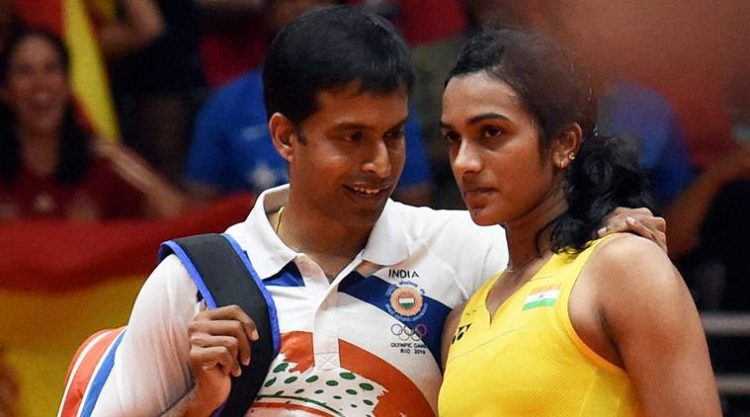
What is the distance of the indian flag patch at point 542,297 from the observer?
216 centimetres

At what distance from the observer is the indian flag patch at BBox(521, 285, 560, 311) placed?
2.16 m

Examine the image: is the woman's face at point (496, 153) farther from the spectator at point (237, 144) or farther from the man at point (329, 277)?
the spectator at point (237, 144)

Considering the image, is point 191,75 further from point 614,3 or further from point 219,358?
point 614,3

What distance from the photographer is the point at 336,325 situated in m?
2.52

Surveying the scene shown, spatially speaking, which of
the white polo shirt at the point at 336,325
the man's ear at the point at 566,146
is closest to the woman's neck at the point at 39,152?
the white polo shirt at the point at 336,325

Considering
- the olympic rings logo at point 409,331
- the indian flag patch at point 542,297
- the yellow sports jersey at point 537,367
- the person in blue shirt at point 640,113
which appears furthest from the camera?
the olympic rings logo at point 409,331

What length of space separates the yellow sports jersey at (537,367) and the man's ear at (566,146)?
0.21 m

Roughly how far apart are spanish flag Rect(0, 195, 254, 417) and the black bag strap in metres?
2.19

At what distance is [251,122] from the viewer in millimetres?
4836

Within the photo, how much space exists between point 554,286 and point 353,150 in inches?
23.5

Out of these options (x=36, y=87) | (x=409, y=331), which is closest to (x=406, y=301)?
(x=409, y=331)

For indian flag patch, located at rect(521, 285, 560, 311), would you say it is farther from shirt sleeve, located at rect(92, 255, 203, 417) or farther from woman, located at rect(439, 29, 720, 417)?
shirt sleeve, located at rect(92, 255, 203, 417)

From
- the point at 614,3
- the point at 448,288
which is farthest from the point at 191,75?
the point at 614,3

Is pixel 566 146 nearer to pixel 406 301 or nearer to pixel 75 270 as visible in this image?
pixel 406 301
